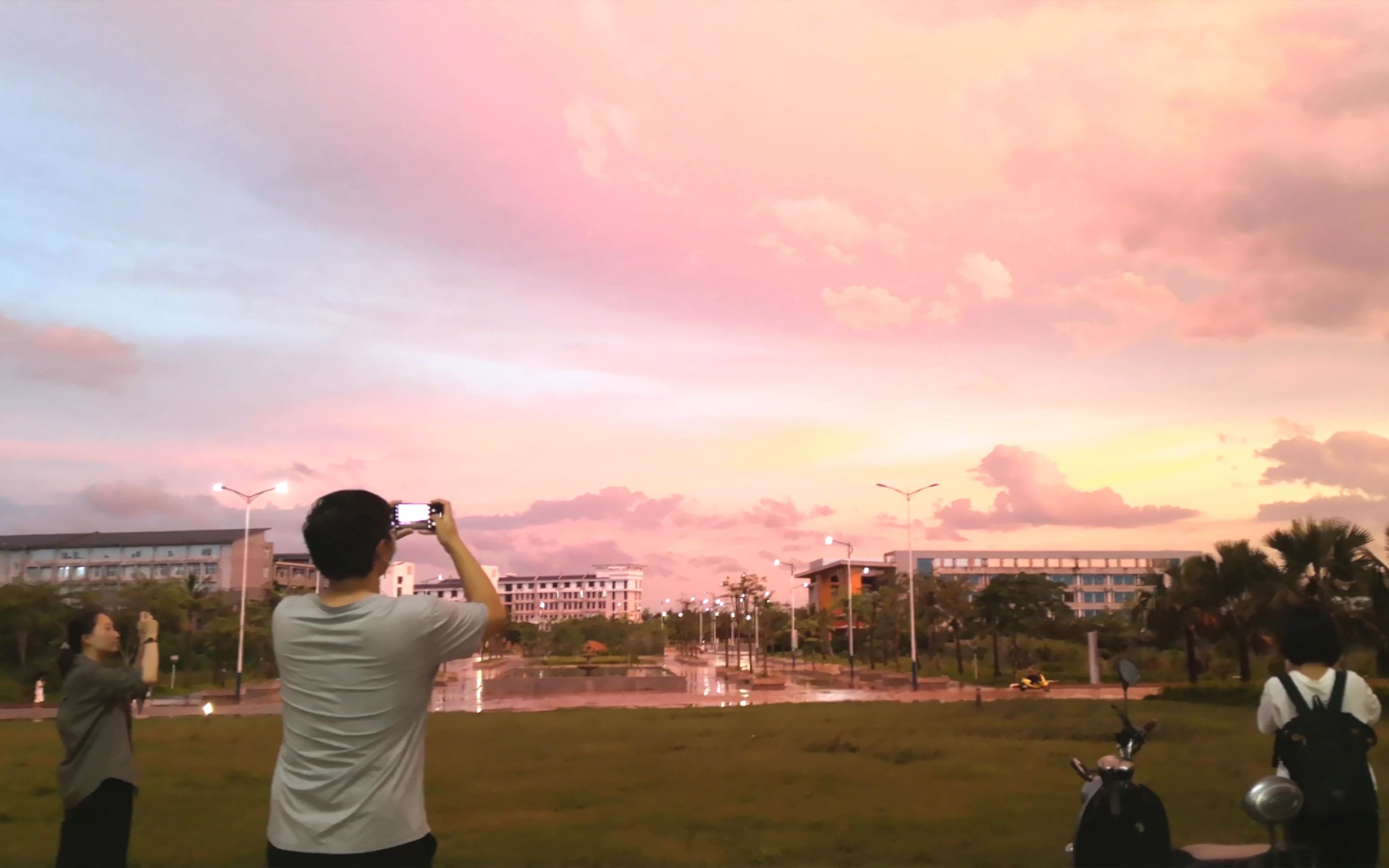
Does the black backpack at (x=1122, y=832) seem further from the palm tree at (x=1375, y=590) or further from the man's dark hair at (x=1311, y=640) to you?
the palm tree at (x=1375, y=590)

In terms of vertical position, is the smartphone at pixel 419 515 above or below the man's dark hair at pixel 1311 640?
above

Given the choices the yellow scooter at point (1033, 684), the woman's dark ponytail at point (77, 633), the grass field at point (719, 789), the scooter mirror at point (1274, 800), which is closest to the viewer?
the scooter mirror at point (1274, 800)

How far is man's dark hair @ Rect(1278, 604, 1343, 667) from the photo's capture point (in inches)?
196

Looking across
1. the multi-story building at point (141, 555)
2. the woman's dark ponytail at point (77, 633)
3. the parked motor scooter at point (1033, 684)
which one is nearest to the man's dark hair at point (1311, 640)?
the woman's dark ponytail at point (77, 633)

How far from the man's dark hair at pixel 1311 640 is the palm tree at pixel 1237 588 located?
2571 centimetres

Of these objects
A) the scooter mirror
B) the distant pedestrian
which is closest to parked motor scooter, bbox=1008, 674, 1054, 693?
the scooter mirror

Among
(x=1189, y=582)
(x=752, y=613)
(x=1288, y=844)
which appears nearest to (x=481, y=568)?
(x=1288, y=844)

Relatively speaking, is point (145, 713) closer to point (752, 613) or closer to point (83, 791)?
point (83, 791)

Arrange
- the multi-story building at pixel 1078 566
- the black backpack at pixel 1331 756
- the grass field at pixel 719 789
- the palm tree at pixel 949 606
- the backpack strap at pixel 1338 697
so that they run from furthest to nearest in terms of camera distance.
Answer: the multi-story building at pixel 1078 566
the palm tree at pixel 949 606
the grass field at pixel 719 789
the backpack strap at pixel 1338 697
the black backpack at pixel 1331 756

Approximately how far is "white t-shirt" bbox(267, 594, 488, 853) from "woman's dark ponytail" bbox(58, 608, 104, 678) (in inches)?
104

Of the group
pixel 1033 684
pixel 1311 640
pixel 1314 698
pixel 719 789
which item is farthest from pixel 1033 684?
pixel 1314 698

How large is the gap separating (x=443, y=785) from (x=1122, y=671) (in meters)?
9.37

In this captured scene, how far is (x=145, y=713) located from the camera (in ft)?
95.3

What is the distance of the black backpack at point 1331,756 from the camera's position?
15.2ft
